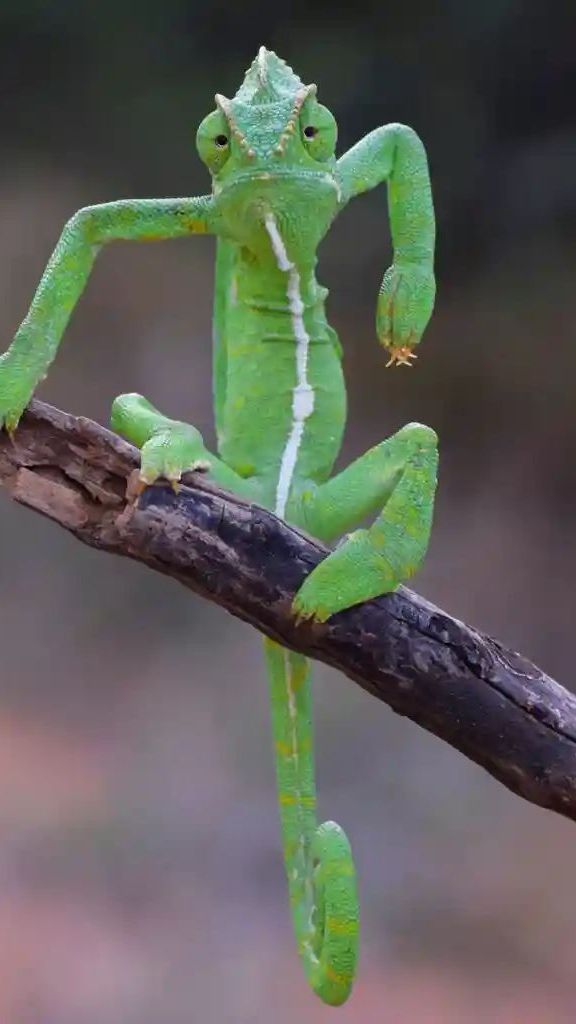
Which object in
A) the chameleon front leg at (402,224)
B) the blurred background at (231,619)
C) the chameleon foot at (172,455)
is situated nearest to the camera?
the chameleon foot at (172,455)

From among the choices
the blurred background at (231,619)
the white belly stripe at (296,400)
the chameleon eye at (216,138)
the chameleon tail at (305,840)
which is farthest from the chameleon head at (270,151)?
the blurred background at (231,619)

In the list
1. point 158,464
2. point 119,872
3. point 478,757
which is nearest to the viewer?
→ point 158,464

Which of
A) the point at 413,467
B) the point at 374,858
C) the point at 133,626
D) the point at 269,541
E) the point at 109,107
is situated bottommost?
the point at 374,858

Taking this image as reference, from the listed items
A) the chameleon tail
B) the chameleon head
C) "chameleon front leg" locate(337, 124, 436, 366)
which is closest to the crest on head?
the chameleon head

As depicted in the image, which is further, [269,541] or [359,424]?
[359,424]

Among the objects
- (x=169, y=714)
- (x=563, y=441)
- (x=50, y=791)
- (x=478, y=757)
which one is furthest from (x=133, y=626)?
(x=478, y=757)

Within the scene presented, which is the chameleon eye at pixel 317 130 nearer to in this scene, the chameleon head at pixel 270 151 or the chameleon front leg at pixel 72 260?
the chameleon head at pixel 270 151

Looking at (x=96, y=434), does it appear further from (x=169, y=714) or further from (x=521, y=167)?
(x=521, y=167)
